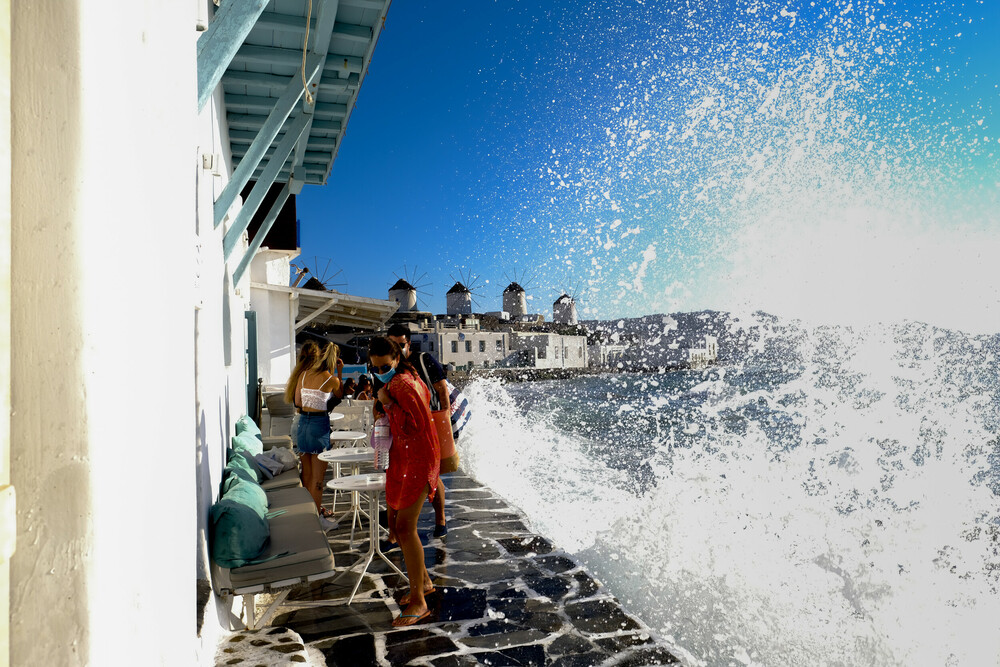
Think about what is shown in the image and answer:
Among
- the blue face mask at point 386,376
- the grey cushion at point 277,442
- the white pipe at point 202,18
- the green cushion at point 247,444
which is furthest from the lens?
the grey cushion at point 277,442

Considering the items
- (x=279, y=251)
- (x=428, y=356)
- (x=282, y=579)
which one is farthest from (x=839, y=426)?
(x=282, y=579)

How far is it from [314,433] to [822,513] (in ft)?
34.7

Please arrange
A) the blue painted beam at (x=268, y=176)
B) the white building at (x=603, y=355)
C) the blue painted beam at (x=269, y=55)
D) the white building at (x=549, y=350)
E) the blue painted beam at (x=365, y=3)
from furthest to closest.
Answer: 1. the white building at (x=603, y=355)
2. the white building at (x=549, y=350)
3. the blue painted beam at (x=268, y=176)
4. the blue painted beam at (x=269, y=55)
5. the blue painted beam at (x=365, y=3)

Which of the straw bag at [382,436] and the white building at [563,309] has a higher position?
the white building at [563,309]

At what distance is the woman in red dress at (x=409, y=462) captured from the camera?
13.3ft

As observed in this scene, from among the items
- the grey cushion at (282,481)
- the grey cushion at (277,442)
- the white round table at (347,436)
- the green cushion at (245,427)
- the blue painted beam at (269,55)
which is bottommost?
the grey cushion at (282,481)

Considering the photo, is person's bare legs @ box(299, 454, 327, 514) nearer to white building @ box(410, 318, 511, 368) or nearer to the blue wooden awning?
the blue wooden awning

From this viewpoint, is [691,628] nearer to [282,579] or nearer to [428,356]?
[428,356]

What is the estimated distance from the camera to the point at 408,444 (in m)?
4.06

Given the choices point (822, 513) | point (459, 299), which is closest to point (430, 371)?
point (822, 513)

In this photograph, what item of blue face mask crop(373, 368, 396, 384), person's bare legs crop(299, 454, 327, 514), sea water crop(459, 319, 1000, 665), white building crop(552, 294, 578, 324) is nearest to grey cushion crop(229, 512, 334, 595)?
blue face mask crop(373, 368, 396, 384)

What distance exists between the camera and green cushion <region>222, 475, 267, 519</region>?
4.10 metres

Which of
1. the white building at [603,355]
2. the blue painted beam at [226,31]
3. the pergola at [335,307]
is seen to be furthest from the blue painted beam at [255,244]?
the white building at [603,355]

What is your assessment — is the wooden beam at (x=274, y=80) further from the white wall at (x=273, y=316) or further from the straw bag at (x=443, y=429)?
the white wall at (x=273, y=316)
